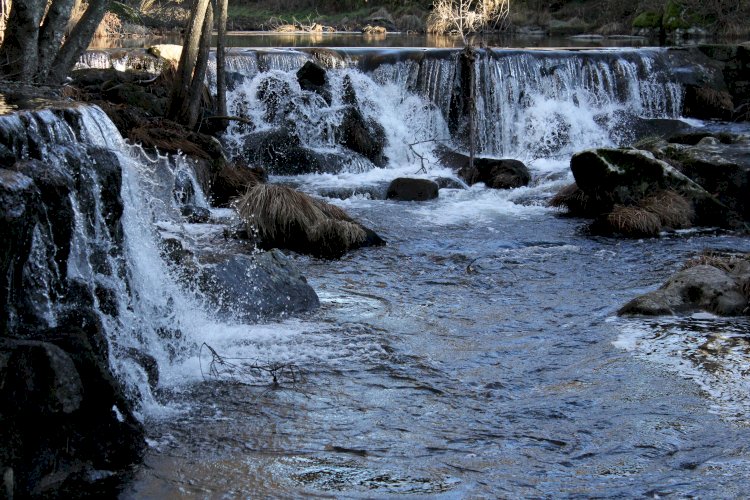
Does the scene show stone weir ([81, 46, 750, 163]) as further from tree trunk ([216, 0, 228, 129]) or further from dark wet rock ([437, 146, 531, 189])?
dark wet rock ([437, 146, 531, 189])

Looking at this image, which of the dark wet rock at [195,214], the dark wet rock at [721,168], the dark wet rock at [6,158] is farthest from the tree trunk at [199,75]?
the dark wet rock at [6,158]

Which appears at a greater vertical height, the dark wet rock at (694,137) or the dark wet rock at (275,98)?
the dark wet rock at (275,98)

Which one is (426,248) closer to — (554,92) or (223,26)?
(223,26)

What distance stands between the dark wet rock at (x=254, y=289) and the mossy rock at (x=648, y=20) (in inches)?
1109

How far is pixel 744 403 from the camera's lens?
6613 millimetres

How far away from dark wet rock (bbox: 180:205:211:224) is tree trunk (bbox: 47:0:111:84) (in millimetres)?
2171

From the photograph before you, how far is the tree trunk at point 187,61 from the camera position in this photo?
14.1 metres

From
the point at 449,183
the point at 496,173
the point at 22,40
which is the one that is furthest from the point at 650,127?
the point at 22,40

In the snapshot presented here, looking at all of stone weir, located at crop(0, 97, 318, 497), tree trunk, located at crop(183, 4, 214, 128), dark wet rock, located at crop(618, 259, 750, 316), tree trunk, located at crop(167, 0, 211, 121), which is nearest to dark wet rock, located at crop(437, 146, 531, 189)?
tree trunk, located at crop(183, 4, 214, 128)

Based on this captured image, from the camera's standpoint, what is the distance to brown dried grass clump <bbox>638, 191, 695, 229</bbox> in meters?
12.5

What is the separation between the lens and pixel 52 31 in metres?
10.5

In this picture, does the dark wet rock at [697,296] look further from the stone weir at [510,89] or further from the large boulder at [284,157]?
the stone weir at [510,89]

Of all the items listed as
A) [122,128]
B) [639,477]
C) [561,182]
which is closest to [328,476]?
[639,477]

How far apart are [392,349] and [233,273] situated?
1.98 metres
